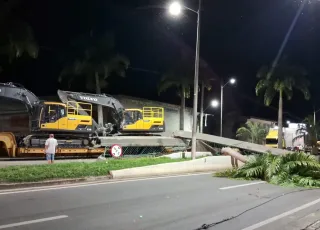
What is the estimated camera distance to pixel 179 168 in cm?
1888

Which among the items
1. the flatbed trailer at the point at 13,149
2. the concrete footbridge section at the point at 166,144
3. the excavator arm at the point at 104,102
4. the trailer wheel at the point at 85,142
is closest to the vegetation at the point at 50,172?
the flatbed trailer at the point at 13,149

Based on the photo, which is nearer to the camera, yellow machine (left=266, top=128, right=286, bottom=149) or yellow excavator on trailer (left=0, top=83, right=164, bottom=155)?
yellow excavator on trailer (left=0, top=83, right=164, bottom=155)

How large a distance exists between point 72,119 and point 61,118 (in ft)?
2.38

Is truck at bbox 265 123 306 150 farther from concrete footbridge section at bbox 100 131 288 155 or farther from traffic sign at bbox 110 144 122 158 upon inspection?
traffic sign at bbox 110 144 122 158

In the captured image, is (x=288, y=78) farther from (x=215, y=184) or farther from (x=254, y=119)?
(x=215, y=184)

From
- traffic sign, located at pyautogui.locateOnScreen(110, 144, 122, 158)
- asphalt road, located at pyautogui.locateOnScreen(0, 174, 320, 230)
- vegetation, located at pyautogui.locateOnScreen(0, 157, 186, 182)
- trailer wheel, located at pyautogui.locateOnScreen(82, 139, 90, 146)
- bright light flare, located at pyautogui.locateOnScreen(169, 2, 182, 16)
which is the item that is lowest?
asphalt road, located at pyautogui.locateOnScreen(0, 174, 320, 230)

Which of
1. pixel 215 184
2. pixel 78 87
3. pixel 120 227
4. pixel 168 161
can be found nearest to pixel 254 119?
pixel 78 87

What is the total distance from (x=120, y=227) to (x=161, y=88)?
118 feet

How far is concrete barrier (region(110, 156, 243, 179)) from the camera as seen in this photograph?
52.2 ft

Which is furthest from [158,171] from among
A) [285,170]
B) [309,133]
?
[309,133]

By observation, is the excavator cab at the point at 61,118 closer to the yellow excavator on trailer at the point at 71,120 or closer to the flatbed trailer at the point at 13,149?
the yellow excavator on trailer at the point at 71,120

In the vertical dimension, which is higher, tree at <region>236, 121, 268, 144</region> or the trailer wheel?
tree at <region>236, 121, 268, 144</region>

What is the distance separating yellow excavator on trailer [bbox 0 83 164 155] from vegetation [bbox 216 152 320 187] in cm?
1120

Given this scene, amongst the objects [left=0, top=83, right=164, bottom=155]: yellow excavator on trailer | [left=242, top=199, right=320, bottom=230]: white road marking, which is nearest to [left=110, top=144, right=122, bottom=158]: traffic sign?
[left=0, top=83, right=164, bottom=155]: yellow excavator on trailer
